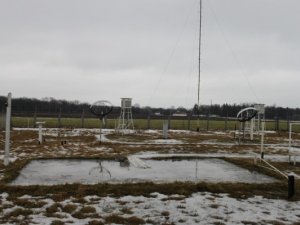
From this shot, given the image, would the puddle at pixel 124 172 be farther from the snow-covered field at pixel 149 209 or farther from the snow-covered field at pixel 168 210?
the snow-covered field at pixel 168 210

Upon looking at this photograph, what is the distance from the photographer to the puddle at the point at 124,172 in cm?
1015

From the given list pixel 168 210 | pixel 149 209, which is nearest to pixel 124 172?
pixel 149 209

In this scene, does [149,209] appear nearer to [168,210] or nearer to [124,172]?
[168,210]

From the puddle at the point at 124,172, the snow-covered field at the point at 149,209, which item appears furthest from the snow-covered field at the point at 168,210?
the puddle at the point at 124,172

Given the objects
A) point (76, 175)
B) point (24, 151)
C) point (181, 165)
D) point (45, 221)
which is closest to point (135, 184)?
point (76, 175)

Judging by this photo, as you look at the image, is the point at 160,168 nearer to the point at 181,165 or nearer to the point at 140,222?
the point at 181,165

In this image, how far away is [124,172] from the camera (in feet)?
37.6

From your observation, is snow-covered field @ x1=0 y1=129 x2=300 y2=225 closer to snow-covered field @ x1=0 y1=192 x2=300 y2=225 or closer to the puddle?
snow-covered field @ x1=0 y1=192 x2=300 y2=225

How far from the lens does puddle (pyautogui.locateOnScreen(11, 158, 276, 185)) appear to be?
1015cm

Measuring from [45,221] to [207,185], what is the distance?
400 cm

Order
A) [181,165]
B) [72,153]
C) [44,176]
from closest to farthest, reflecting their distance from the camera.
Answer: [44,176] → [181,165] → [72,153]

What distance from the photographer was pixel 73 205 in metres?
7.39

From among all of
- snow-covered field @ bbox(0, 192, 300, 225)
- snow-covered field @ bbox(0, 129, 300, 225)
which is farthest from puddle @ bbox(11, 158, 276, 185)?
snow-covered field @ bbox(0, 192, 300, 225)

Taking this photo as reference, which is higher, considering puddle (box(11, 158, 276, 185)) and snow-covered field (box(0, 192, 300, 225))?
puddle (box(11, 158, 276, 185))
